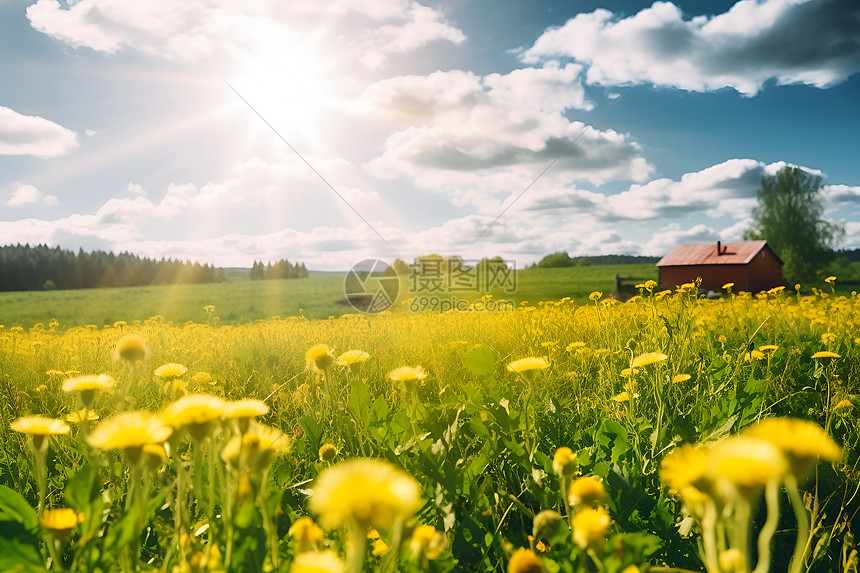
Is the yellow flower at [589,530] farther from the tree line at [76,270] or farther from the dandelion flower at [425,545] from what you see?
the tree line at [76,270]

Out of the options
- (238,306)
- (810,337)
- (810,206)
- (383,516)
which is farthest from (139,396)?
(810,206)

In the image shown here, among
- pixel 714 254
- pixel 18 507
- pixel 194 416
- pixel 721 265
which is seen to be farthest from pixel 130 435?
pixel 714 254

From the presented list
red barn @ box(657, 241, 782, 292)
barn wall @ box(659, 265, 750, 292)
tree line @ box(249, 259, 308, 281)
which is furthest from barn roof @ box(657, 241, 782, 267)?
tree line @ box(249, 259, 308, 281)

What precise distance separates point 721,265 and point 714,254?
0.83 metres

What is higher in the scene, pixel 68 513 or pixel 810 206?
pixel 810 206

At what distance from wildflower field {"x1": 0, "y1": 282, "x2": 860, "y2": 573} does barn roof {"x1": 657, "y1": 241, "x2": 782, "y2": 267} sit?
29169mm

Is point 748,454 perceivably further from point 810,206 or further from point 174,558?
point 810,206

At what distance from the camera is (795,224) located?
3766 cm

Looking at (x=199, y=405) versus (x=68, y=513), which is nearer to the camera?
(x=199, y=405)

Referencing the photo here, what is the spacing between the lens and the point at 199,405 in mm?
834

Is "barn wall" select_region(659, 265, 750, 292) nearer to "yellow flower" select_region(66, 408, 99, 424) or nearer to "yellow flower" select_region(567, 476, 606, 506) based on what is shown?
"yellow flower" select_region(567, 476, 606, 506)

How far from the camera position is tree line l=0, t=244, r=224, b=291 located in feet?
124

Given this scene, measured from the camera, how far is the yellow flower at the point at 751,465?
19.2 inches

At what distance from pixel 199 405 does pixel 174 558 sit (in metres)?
0.65
